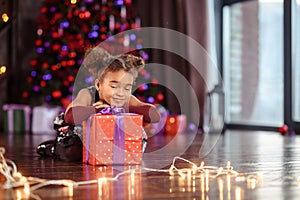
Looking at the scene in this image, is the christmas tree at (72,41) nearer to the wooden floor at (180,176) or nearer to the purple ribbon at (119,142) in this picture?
the wooden floor at (180,176)

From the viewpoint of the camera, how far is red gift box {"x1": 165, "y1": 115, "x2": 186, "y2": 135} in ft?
17.1

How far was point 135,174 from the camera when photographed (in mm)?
2342

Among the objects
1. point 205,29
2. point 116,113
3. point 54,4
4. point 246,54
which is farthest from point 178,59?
point 116,113

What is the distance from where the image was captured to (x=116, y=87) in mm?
2684

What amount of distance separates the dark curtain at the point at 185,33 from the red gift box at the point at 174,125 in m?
0.22

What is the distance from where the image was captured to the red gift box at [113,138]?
2551mm

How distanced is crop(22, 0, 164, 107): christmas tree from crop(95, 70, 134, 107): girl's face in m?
2.54

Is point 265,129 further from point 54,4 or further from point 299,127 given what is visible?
point 54,4

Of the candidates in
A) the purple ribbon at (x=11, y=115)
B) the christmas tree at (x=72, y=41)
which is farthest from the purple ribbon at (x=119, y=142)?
the purple ribbon at (x=11, y=115)

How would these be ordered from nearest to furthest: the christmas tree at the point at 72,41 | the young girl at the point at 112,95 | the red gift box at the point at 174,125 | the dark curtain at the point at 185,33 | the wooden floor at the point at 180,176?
1. the wooden floor at the point at 180,176
2. the young girl at the point at 112,95
3. the red gift box at the point at 174,125
4. the christmas tree at the point at 72,41
5. the dark curtain at the point at 185,33

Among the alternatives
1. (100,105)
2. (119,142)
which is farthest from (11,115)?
(119,142)

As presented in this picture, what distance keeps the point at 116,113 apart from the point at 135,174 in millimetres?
380

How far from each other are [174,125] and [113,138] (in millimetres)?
2683

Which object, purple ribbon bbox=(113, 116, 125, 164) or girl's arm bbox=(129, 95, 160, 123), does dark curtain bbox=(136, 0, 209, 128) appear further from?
purple ribbon bbox=(113, 116, 125, 164)
